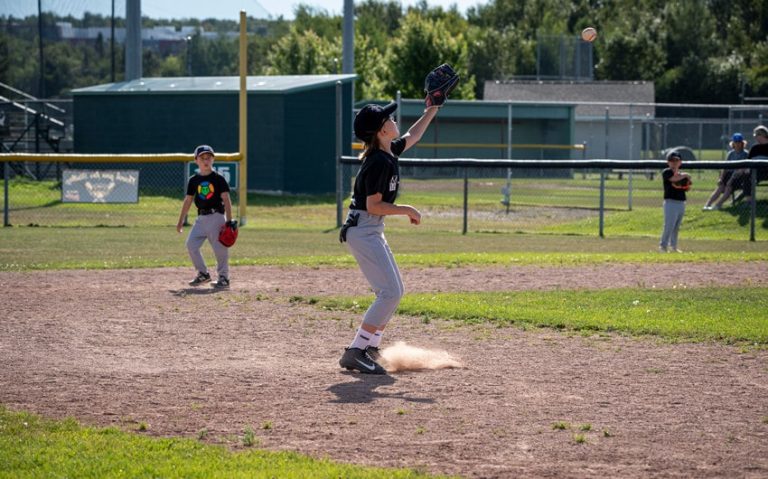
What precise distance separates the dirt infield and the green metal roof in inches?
753

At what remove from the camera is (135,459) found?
5637 mm

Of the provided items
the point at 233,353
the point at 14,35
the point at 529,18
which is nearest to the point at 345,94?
the point at 14,35

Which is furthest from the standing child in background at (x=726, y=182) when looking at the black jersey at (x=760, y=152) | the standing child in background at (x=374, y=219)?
the standing child in background at (x=374, y=219)

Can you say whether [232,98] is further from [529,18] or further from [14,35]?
[529,18]

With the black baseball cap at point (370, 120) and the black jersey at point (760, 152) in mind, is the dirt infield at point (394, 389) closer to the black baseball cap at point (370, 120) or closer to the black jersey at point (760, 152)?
the black baseball cap at point (370, 120)

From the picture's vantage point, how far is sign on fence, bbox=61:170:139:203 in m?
24.6

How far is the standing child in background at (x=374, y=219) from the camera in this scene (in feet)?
26.1

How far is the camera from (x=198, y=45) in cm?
6431

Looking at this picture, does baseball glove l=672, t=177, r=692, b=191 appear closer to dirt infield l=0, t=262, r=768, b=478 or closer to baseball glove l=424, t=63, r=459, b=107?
dirt infield l=0, t=262, r=768, b=478

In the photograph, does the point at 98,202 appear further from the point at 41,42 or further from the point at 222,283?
the point at 41,42

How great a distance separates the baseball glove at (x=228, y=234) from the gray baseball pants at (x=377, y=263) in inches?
203

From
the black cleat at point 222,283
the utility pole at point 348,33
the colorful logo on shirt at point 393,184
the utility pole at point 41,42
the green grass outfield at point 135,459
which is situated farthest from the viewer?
the utility pole at point 41,42

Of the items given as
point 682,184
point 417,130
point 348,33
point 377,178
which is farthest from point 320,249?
point 348,33

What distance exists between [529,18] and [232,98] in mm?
73930
